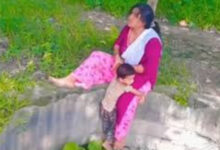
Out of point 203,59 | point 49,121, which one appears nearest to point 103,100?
point 49,121

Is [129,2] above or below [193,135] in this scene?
above

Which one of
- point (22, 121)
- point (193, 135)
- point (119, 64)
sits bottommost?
point (193, 135)

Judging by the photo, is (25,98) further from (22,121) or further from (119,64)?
(119,64)

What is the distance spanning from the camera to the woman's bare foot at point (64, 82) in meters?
4.88

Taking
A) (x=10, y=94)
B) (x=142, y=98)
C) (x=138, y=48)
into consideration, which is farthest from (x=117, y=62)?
(x=10, y=94)

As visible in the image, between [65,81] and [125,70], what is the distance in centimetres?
53

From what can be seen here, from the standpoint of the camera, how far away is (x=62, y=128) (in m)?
4.90

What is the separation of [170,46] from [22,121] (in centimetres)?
231

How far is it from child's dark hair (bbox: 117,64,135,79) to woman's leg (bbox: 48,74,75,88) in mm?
415

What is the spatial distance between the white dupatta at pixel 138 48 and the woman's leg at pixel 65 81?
0.48m

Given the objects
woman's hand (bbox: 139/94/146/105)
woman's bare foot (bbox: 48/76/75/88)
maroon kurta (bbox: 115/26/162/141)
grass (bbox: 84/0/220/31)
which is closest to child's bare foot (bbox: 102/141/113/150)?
maroon kurta (bbox: 115/26/162/141)

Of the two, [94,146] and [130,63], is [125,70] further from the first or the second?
[94,146]

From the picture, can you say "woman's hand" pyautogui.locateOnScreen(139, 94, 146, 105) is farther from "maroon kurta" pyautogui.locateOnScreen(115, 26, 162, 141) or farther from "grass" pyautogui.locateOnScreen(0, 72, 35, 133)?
"grass" pyautogui.locateOnScreen(0, 72, 35, 133)

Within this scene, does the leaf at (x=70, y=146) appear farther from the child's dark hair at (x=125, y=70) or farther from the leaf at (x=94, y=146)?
the child's dark hair at (x=125, y=70)
